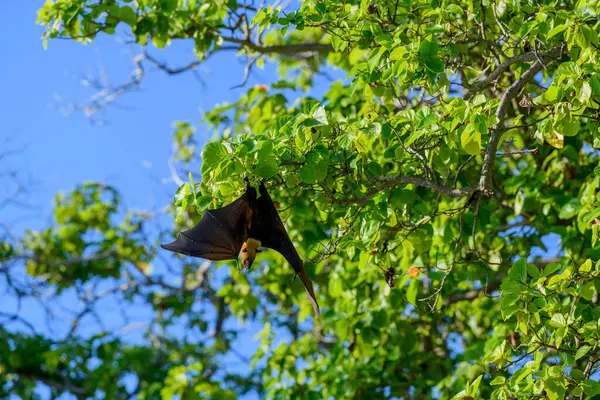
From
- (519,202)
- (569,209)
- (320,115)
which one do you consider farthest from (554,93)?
(519,202)

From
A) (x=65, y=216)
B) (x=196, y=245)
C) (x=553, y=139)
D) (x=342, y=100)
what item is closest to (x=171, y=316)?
(x=65, y=216)

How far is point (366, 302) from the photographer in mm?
5617

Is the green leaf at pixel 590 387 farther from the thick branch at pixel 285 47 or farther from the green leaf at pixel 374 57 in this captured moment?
the thick branch at pixel 285 47

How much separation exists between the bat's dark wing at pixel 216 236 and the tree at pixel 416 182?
0.15 meters

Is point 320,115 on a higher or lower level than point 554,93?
higher

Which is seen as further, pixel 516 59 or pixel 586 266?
pixel 516 59

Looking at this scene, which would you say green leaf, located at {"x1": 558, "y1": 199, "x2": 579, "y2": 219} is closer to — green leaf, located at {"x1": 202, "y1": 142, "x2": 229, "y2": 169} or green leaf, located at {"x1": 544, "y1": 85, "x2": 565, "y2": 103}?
green leaf, located at {"x1": 544, "y1": 85, "x2": 565, "y2": 103}

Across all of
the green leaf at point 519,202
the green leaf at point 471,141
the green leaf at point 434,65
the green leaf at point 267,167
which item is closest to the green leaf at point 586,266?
the green leaf at point 471,141

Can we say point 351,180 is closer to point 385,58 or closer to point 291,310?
point 385,58

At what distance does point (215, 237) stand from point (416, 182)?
35.8 inches

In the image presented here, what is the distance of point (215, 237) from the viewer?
3.95m

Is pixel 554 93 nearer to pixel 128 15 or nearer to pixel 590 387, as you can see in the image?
pixel 590 387

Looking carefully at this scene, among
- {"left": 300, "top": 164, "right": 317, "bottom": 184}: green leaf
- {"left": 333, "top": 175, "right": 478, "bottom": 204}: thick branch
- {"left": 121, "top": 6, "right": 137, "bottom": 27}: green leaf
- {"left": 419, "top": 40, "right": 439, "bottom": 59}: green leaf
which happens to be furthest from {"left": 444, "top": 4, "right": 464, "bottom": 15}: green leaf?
{"left": 121, "top": 6, "right": 137, "bottom": 27}: green leaf

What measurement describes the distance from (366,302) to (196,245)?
6.21 ft
